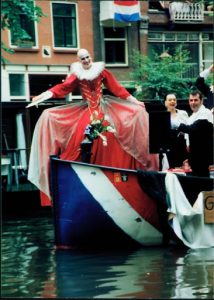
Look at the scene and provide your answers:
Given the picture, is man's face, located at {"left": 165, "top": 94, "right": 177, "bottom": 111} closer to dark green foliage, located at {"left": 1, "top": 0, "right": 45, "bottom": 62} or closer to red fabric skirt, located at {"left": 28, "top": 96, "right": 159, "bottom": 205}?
red fabric skirt, located at {"left": 28, "top": 96, "right": 159, "bottom": 205}

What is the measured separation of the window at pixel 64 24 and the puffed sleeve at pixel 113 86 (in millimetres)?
11368

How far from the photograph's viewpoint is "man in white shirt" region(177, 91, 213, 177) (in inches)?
→ 259

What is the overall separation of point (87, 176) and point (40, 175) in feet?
2.14

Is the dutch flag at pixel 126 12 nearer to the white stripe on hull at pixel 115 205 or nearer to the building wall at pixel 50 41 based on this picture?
the building wall at pixel 50 41

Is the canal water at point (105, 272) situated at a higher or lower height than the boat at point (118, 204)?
lower

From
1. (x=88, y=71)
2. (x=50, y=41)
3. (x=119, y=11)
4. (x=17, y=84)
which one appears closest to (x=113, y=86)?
(x=88, y=71)

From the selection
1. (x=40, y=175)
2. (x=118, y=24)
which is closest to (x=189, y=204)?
(x=40, y=175)

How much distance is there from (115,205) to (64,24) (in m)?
12.9

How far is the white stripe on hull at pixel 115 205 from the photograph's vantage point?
6590 millimetres

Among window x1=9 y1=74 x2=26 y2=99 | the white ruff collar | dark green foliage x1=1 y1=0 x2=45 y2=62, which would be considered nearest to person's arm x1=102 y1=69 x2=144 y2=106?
the white ruff collar

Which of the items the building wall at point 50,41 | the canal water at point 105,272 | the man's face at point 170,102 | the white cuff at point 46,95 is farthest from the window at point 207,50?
the canal water at point 105,272

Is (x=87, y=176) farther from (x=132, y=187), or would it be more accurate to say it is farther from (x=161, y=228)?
(x=161, y=228)

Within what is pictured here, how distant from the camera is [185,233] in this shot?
264 inches

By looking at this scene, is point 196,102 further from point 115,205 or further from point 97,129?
point 115,205
